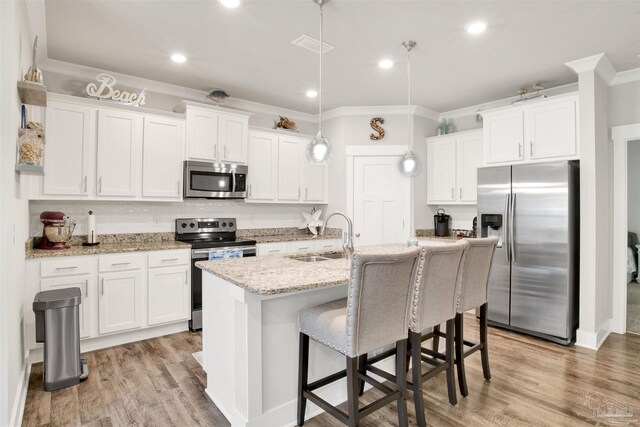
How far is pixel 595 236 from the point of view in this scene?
10.9ft

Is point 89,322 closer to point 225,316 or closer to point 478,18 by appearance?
point 225,316

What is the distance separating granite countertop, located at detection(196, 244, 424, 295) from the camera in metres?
1.77

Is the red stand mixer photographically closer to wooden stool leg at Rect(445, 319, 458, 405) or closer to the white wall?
the white wall

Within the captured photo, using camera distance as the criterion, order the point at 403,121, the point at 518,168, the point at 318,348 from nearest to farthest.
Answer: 1. the point at 318,348
2. the point at 518,168
3. the point at 403,121

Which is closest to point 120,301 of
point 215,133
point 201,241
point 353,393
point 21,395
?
point 201,241

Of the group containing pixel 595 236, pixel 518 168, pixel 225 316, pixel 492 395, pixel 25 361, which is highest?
pixel 518 168

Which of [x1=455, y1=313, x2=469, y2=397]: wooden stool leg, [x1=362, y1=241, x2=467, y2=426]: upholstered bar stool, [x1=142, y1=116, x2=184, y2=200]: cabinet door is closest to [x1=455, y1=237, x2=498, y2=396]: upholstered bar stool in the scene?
[x1=455, y1=313, x2=469, y2=397]: wooden stool leg

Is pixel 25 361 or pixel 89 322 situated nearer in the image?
pixel 25 361

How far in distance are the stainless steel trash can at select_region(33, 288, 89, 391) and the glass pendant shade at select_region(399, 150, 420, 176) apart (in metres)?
2.81

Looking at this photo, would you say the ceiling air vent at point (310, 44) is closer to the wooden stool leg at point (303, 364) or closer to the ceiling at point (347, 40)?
the ceiling at point (347, 40)

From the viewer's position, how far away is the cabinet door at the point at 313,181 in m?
5.00

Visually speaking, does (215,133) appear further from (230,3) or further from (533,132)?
(533,132)

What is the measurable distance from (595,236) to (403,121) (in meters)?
2.59

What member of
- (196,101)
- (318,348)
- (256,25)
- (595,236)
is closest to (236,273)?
(318,348)
